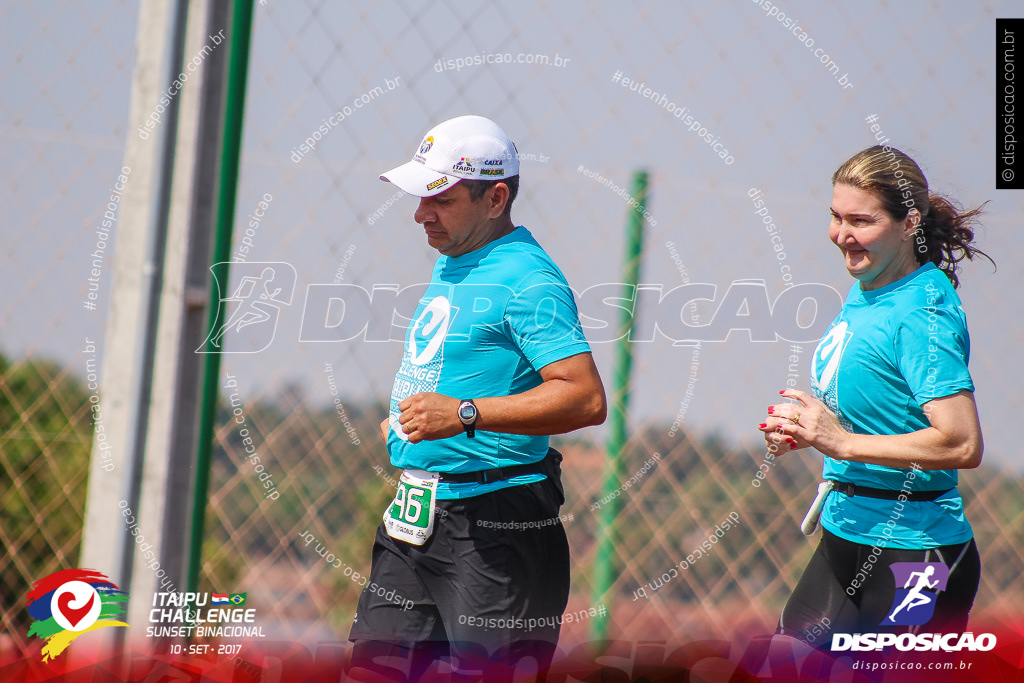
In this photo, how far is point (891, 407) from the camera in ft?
6.66

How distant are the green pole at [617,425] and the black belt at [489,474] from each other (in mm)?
943

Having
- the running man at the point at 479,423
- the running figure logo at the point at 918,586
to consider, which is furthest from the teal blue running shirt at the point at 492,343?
the running figure logo at the point at 918,586

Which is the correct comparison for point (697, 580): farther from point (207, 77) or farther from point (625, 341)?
point (207, 77)

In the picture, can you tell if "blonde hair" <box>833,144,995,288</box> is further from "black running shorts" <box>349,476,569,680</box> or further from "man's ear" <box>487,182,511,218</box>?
"black running shorts" <box>349,476,569,680</box>

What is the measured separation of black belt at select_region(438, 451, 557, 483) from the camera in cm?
206

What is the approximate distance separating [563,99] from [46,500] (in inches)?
104

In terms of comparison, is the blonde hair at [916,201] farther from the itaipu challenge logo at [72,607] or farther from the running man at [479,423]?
the itaipu challenge logo at [72,607]

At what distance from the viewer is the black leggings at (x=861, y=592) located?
2.08 m

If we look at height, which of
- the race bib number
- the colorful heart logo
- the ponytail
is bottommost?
the colorful heart logo

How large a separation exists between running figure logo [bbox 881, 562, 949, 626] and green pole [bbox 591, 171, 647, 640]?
107 centimetres

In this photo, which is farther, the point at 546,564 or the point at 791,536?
the point at 791,536

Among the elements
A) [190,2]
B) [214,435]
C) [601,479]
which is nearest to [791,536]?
[601,479]

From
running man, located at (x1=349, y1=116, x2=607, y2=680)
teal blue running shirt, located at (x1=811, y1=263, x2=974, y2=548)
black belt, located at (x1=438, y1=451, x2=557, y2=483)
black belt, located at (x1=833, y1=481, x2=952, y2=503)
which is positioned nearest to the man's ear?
running man, located at (x1=349, y1=116, x2=607, y2=680)

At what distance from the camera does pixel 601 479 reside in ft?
9.86
